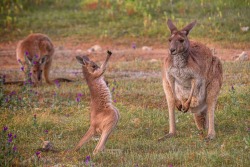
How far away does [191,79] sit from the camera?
304 inches

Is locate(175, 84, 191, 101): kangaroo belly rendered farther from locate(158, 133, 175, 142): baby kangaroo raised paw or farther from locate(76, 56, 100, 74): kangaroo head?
locate(76, 56, 100, 74): kangaroo head

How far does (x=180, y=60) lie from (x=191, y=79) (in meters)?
0.29

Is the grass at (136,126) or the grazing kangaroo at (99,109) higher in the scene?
the grazing kangaroo at (99,109)

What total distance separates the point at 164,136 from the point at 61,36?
31.4ft

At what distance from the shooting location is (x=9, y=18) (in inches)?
677

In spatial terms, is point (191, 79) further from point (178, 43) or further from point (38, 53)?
point (38, 53)

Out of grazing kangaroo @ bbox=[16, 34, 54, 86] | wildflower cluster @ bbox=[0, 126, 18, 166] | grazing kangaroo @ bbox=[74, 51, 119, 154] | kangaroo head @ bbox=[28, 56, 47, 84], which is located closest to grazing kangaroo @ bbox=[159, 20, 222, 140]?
grazing kangaroo @ bbox=[74, 51, 119, 154]

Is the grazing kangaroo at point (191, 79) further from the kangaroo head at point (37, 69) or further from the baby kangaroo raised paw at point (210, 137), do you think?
the kangaroo head at point (37, 69)

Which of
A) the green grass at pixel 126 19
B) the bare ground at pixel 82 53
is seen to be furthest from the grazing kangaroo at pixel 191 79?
the green grass at pixel 126 19

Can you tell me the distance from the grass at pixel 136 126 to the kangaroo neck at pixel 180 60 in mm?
859

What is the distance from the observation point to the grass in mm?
6395

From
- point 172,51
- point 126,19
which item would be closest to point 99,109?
point 172,51

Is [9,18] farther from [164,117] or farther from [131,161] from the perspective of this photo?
[131,161]

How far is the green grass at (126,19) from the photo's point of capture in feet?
50.9
